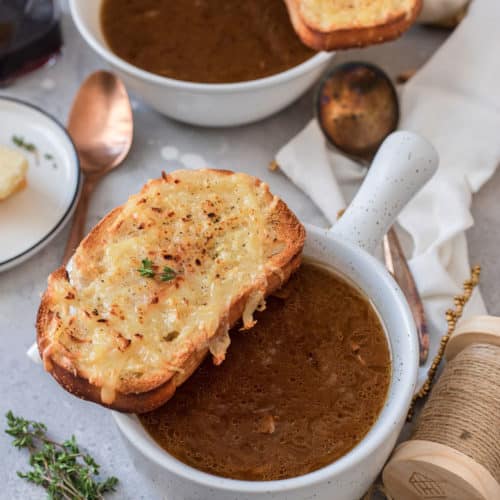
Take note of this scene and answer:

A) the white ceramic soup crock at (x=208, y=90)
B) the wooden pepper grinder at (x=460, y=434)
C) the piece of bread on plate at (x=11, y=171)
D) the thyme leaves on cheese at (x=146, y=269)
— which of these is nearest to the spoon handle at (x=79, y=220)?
the piece of bread on plate at (x=11, y=171)

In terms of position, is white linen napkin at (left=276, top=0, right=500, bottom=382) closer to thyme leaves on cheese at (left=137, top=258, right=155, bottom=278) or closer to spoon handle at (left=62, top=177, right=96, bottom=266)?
spoon handle at (left=62, top=177, right=96, bottom=266)

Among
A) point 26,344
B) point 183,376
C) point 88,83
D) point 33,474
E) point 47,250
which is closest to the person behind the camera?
point 183,376

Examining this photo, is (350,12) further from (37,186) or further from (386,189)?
(37,186)

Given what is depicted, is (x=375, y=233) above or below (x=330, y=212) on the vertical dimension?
above

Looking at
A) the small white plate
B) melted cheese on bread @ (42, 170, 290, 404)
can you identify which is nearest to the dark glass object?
the small white plate

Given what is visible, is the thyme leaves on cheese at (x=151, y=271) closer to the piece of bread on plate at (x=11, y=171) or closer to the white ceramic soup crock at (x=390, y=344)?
the white ceramic soup crock at (x=390, y=344)

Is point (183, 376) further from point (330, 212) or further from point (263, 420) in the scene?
point (330, 212)

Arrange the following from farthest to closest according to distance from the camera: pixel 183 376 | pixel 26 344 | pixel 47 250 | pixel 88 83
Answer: pixel 88 83
pixel 47 250
pixel 26 344
pixel 183 376

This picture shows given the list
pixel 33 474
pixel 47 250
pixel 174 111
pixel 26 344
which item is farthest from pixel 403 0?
pixel 33 474
